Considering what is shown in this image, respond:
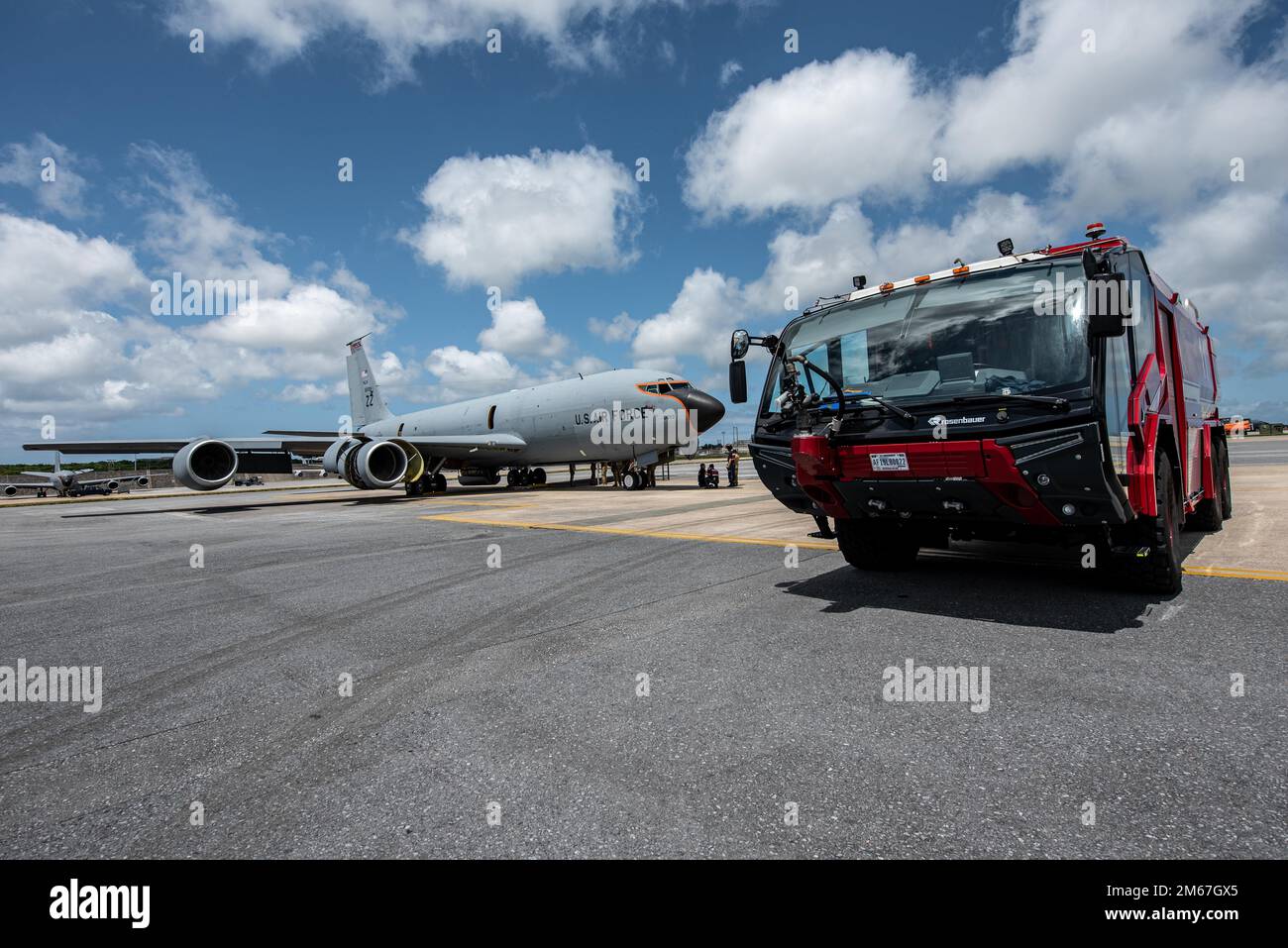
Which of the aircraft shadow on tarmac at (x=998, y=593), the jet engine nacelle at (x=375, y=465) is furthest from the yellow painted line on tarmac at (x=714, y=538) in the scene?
the jet engine nacelle at (x=375, y=465)

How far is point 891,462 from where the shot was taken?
16.4ft

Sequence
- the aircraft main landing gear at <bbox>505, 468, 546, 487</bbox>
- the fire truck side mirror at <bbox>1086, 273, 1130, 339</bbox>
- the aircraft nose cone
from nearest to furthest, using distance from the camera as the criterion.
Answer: the fire truck side mirror at <bbox>1086, 273, 1130, 339</bbox> < the aircraft nose cone < the aircraft main landing gear at <bbox>505, 468, 546, 487</bbox>

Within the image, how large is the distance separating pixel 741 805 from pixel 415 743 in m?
1.60

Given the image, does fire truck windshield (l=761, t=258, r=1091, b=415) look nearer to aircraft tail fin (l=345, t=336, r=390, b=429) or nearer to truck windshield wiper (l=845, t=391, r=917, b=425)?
truck windshield wiper (l=845, t=391, r=917, b=425)

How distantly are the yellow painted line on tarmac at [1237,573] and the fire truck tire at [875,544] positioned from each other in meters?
2.55

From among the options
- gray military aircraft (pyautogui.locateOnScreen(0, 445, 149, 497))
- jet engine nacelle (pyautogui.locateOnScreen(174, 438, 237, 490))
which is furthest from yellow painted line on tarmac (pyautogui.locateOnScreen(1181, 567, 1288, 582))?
gray military aircraft (pyautogui.locateOnScreen(0, 445, 149, 497))

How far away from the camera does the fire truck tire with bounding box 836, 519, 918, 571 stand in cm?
669

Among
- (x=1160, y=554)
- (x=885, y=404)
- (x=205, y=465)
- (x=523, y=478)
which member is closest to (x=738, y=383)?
(x=885, y=404)

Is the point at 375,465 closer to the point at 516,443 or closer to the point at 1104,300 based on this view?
the point at 516,443

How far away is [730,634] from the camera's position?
15.6ft

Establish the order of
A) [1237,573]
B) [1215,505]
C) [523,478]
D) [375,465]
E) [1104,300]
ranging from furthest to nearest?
[523,478], [375,465], [1215,505], [1237,573], [1104,300]

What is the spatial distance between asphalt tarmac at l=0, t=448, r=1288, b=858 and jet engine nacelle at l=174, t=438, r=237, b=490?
14.2 meters

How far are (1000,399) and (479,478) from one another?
33.1 metres
